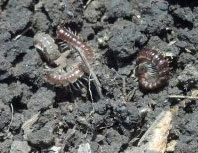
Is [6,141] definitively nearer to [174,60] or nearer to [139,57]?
[139,57]

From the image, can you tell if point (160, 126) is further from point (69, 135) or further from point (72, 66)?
point (72, 66)

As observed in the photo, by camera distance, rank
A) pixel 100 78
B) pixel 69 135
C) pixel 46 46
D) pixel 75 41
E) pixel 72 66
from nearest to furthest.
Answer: pixel 69 135, pixel 100 78, pixel 46 46, pixel 72 66, pixel 75 41

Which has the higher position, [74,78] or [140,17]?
[140,17]

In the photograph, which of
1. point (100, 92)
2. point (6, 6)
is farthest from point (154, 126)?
point (6, 6)

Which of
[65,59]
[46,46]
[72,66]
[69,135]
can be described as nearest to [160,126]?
[69,135]

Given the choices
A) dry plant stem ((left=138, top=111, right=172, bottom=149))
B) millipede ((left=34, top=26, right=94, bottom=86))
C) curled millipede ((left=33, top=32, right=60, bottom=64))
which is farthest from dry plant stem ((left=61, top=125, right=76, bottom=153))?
curled millipede ((left=33, top=32, right=60, bottom=64))

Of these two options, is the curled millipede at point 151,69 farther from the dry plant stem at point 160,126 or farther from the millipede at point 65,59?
the millipede at point 65,59
